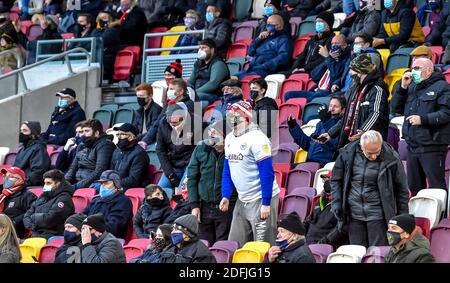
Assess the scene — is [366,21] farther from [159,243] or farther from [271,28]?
[159,243]

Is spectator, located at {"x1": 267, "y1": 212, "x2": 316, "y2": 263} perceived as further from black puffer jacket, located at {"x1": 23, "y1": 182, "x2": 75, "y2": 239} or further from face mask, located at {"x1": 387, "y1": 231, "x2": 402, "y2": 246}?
black puffer jacket, located at {"x1": 23, "y1": 182, "x2": 75, "y2": 239}

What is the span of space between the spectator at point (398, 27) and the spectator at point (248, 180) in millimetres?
3739

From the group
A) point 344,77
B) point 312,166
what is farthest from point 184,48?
point 312,166

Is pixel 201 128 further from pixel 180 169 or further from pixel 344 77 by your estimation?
pixel 344 77

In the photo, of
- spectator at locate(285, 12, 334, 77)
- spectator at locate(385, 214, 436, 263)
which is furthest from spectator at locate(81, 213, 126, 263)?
spectator at locate(285, 12, 334, 77)

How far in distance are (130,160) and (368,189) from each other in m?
4.01

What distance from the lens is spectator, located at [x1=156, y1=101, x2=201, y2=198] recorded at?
17.3 meters

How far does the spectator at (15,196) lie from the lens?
58.9 feet

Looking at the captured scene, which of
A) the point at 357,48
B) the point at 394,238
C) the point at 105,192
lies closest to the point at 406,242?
the point at 394,238

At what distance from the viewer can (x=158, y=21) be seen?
74.0 feet

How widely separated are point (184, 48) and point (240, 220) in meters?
6.02

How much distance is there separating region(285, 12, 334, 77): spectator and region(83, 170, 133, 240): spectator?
3294 millimetres

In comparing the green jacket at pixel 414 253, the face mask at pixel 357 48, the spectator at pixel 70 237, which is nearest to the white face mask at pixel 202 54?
the face mask at pixel 357 48

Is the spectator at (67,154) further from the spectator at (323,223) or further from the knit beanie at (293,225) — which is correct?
the knit beanie at (293,225)
